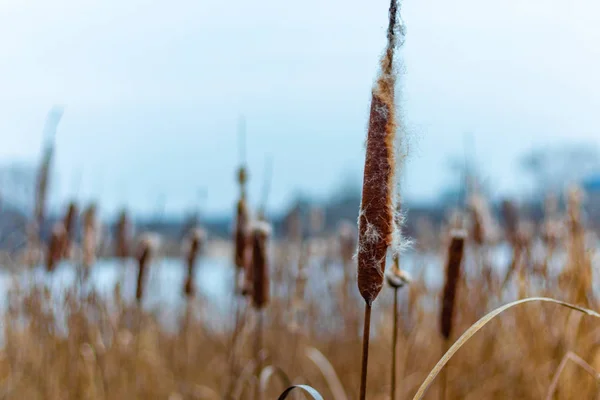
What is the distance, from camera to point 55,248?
2.24 meters

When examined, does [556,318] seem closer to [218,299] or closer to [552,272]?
[552,272]

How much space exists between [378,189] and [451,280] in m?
0.50

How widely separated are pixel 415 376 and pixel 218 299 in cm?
221

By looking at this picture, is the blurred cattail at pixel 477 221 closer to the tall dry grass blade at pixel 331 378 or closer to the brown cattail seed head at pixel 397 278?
the tall dry grass blade at pixel 331 378

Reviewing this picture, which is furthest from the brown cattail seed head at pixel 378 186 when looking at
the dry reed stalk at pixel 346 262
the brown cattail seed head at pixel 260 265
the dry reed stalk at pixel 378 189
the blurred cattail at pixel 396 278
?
the dry reed stalk at pixel 346 262

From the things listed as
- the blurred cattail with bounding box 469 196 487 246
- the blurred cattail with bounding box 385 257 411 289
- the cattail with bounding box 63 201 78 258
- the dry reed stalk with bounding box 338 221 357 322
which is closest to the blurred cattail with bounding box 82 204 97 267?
the cattail with bounding box 63 201 78 258

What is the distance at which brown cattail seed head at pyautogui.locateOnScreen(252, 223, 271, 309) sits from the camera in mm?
1369

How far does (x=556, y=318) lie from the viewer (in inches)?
82.2

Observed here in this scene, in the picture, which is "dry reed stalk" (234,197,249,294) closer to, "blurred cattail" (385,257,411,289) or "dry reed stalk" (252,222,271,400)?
"dry reed stalk" (252,222,271,400)

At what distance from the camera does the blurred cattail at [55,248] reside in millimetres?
2229

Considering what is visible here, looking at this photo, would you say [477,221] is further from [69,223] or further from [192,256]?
[69,223]

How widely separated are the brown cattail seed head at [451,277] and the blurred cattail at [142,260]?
1.12m

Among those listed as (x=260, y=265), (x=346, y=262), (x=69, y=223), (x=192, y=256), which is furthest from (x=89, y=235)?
(x=346, y=262)

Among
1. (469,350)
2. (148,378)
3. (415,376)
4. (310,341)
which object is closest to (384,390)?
(415,376)
